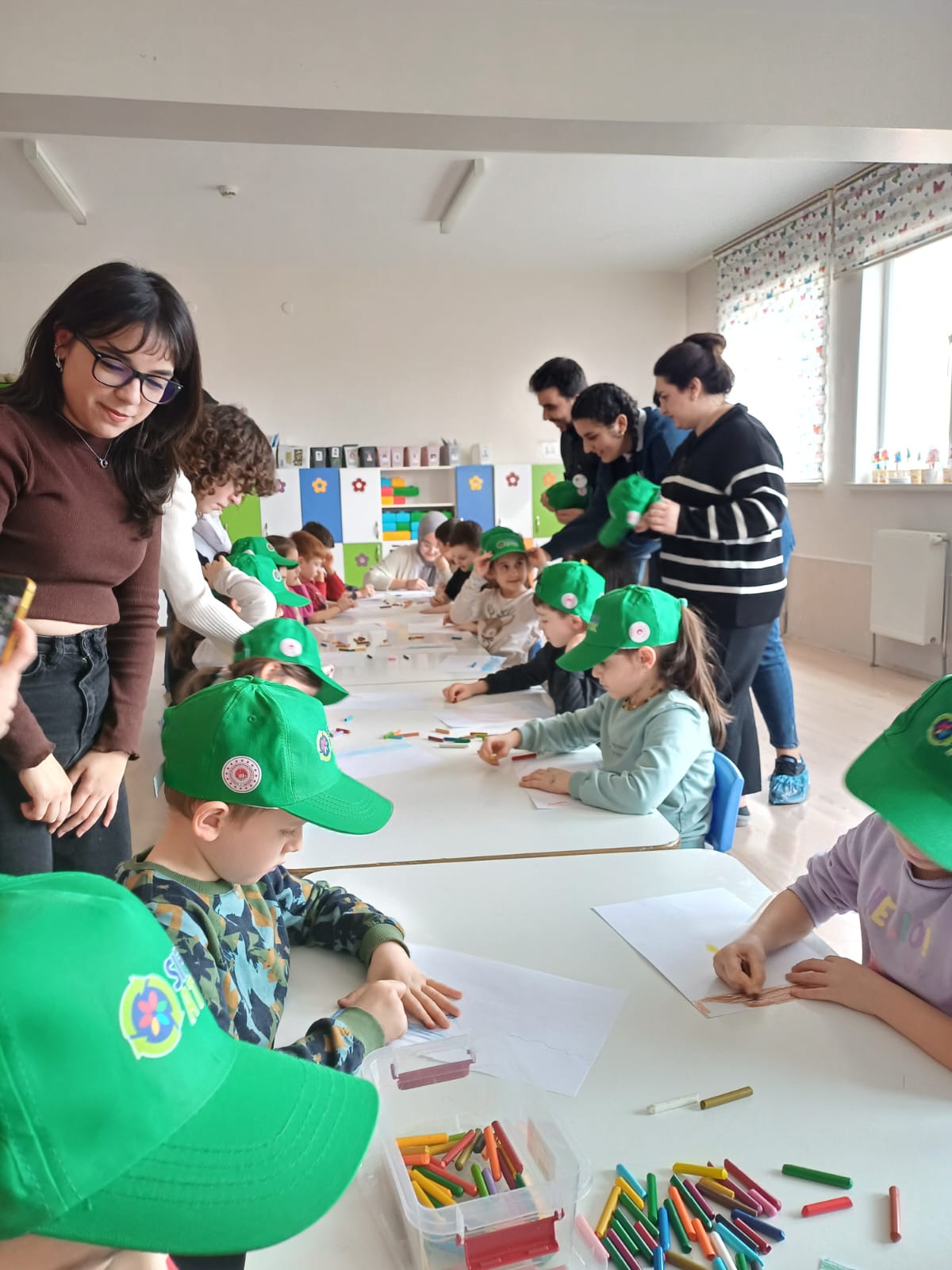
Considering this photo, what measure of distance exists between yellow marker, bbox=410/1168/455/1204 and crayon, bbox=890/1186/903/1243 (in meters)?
0.35

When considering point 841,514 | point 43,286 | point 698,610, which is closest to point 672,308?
point 841,514

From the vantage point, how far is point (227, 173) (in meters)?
5.53

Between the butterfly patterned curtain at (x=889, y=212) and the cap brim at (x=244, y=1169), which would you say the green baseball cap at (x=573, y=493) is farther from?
the cap brim at (x=244, y=1169)

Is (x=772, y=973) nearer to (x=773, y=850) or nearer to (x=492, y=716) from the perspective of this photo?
(x=492, y=716)

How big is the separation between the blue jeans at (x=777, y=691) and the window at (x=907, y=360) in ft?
8.82

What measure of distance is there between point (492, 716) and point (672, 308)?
7.10 meters

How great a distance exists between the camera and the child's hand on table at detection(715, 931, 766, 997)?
3.65 feet

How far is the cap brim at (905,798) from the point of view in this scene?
952 mm

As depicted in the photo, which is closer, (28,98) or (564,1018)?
(564,1018)

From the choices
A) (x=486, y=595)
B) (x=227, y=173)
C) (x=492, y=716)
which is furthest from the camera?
(x=227, y=173)

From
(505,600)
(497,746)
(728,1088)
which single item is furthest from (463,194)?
(728,1088)

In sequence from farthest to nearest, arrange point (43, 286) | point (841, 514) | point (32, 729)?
point (43, 286) → point (841, 514) → point (32, 729)

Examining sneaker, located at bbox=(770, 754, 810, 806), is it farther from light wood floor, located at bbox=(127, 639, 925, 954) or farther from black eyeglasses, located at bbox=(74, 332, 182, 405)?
black eyeglasses, located at bbox=(74, 332, 182, 405)

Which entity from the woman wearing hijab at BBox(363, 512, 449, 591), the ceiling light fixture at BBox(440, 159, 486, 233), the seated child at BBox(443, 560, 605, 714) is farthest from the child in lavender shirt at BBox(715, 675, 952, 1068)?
the ceiling light fixture at BBox(440, 159, 486, 233)
